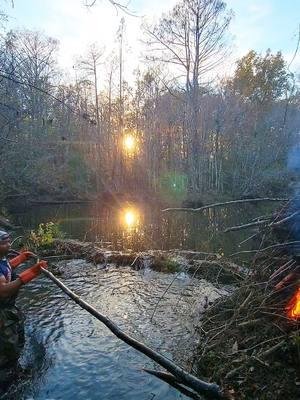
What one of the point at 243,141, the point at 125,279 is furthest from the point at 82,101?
the point at 125,279

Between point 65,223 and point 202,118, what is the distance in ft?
71.6

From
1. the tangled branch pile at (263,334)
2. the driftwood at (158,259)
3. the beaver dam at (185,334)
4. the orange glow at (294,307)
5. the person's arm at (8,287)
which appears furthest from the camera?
the driftwood at (158,259)

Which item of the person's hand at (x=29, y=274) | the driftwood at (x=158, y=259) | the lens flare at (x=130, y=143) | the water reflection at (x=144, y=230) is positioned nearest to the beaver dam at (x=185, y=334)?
the driftwood at (x=158, y=259)

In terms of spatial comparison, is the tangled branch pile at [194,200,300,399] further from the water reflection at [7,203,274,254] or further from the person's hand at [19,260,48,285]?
the water reflection at [7,203,274,254]

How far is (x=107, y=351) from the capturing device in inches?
237

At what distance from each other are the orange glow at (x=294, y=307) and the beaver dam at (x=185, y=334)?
16 millimetres

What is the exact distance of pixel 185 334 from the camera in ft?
21.8

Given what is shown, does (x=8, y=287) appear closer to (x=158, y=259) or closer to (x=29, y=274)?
(x=29, y=274)

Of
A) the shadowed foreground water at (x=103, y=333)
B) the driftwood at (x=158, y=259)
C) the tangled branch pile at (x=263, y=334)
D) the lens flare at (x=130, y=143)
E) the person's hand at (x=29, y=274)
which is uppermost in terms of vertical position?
the lens flare at (x=130, y=143)

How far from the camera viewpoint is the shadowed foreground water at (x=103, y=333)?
5.00 metres

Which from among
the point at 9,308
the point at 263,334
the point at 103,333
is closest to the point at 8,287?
the point at 9,308

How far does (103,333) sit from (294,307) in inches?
148

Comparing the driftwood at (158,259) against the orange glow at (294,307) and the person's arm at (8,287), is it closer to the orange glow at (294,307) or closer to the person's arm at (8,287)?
the orange glow at (294,307)

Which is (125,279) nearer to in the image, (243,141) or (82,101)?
(243,141)
